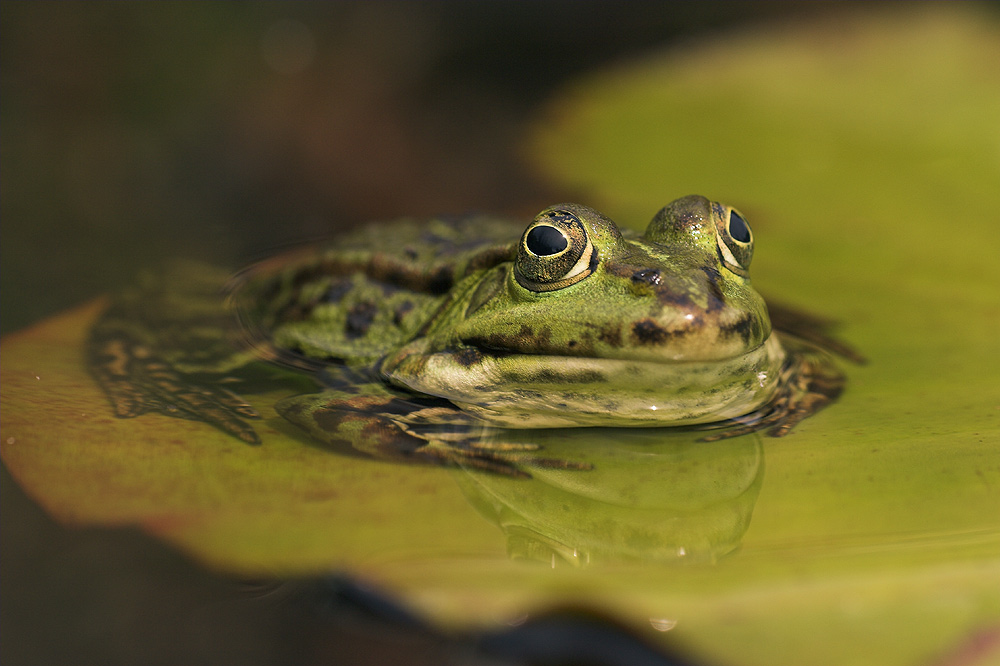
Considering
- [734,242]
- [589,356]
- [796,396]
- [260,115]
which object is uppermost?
[260,115]

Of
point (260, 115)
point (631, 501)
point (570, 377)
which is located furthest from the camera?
point (260, 115)

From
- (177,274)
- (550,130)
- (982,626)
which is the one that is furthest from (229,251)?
(982,626)

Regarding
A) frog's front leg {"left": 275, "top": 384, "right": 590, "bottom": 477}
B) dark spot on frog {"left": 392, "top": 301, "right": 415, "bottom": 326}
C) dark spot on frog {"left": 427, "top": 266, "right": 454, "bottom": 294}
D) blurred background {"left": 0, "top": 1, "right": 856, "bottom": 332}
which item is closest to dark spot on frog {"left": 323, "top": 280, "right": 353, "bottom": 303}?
dark spot on frog {"left": 392, "top": 301, "right": 415, "bottom": 326}

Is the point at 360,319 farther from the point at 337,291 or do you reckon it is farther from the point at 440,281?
the point at 440,281

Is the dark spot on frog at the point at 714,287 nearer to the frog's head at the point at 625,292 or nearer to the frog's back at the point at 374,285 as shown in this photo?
the frog's head at the point at 625,292

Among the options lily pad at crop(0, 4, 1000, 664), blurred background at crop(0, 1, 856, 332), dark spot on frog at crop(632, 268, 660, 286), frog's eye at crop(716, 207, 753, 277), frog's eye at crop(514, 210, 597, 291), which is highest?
blurred background at crop(0, 1, 856, 332)

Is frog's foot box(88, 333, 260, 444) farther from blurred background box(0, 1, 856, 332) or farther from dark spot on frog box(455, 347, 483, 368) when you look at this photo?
dark spot on frog box(455, 347, 483, 368)

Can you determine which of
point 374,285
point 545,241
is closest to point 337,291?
point 374,285
